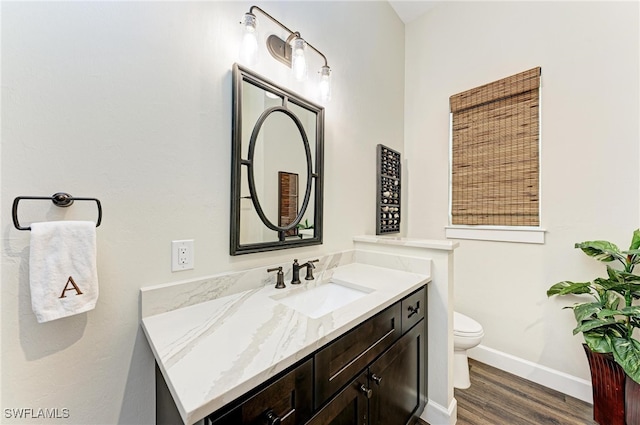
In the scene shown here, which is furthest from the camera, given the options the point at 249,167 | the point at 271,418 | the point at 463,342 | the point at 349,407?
the point at 463,342

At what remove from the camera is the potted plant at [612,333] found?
4.44ft

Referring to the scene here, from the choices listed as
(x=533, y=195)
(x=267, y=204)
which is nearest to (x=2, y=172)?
(x=267, y=204)

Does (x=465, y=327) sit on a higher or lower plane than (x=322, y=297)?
lower

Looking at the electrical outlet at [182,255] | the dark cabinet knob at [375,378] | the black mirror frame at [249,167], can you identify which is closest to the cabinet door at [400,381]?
the dark cabinet knob at [375,378]

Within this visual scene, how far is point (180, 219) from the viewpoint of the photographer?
1.00 meters

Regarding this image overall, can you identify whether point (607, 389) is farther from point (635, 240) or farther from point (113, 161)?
point (113, 161)

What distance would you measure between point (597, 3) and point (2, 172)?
125 inches

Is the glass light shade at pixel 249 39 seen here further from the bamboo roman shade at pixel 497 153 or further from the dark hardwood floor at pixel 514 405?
the dark hardwood floor at pixel 514 405

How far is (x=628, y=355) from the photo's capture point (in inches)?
50.8

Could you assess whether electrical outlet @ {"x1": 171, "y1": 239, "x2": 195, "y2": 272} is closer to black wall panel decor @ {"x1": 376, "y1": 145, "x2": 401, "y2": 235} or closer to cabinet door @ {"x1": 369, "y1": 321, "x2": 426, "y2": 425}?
cabinet door @ {"x1": 369, "y1": 321, "x2": 426, "y2": 425}

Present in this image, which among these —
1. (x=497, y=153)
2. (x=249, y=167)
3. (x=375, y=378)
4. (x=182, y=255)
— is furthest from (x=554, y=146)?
(x=182, y=255)

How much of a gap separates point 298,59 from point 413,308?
1.46 m

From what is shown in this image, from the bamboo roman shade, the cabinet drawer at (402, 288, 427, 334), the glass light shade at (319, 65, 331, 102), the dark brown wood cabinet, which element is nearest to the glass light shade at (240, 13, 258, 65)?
the glass light shade at (319, 65, 331, 102)

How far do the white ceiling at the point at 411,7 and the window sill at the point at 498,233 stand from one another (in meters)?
2.15
